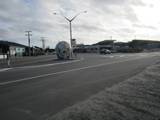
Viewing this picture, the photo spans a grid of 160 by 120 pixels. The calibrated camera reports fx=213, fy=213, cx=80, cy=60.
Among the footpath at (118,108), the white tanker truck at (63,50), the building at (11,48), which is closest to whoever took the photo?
the footpath at (118,108)

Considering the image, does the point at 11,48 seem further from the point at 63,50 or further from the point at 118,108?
the point at 118,108

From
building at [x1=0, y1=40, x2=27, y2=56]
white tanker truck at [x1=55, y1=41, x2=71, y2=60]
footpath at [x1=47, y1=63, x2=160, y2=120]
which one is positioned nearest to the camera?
footpath at [x1=47, y1=63, x2=160, y2=120]

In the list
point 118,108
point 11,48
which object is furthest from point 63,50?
point 11,48

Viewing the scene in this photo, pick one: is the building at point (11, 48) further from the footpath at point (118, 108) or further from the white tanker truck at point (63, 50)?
the footpath at point (118, 108)

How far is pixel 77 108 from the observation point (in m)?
6.56

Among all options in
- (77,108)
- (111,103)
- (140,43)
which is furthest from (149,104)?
(140,43)

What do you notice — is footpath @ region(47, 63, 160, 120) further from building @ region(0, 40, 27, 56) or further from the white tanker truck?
building @ region(0, 40, 27, 56)

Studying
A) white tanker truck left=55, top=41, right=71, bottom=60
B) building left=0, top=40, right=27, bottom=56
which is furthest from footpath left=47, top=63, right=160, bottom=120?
building left=0, top=40, right=27, bottom=56

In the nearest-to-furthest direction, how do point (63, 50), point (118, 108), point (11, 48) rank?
point (118, 108) → point (63, 50) → point (11, 48)

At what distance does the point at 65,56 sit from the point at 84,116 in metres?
34.8

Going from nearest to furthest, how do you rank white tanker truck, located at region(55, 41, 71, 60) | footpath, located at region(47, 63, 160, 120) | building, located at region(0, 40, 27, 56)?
footpath, located at region(47, 63, 160, 120) → white tanker truck, located at region(55, 41, 71, 60) → building, located at region(0, 40, 27, 56)

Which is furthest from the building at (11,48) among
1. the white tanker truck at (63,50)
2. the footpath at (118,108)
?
the footpath at (118,108)

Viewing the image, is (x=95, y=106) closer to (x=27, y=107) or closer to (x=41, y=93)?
(x=27, y=107)

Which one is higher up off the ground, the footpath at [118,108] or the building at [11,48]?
the building at [11,48]
